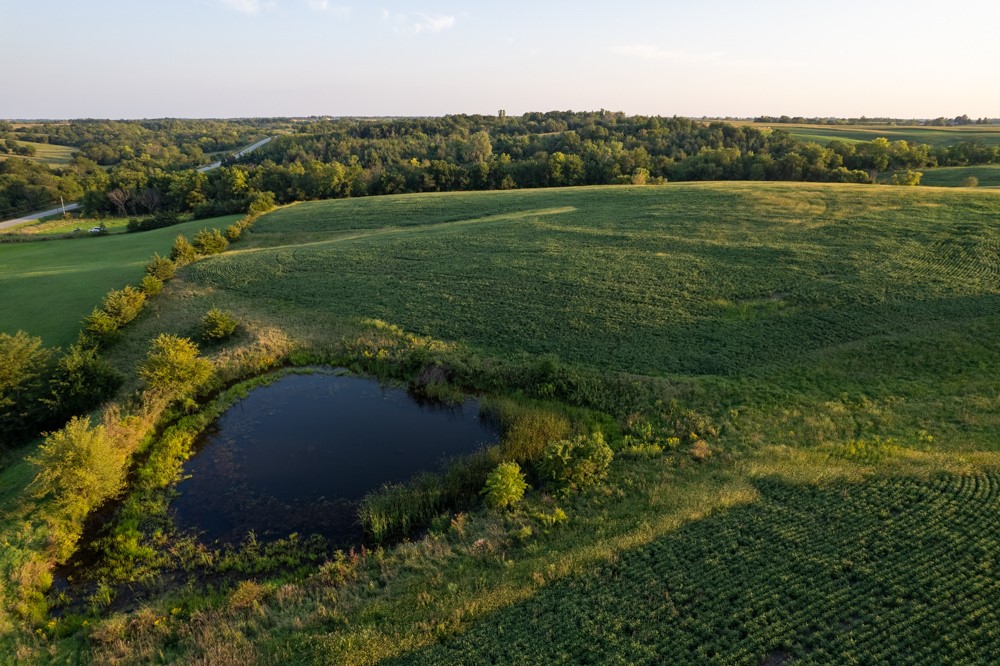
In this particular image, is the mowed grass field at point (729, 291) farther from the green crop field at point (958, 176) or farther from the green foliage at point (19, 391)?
the green crop field at point (958, 176)

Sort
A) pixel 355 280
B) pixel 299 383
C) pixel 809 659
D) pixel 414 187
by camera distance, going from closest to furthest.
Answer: pixel 809 659
pixel 299 383
pixel 355 280
pixel 414 187

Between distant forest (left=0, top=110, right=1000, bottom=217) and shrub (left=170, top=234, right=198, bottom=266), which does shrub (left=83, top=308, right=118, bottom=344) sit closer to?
shrub (left=170, top=234, right=198, bottom=266)

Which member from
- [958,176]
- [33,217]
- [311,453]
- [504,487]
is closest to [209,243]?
[311,453]

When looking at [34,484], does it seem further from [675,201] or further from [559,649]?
[675,201]

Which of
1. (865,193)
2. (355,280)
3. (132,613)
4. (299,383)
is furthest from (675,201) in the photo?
(132,613)

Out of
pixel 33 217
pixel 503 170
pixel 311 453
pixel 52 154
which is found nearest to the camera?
pixel 311 453

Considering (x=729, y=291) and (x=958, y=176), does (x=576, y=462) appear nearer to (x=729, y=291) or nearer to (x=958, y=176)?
(x=729, y=291)
